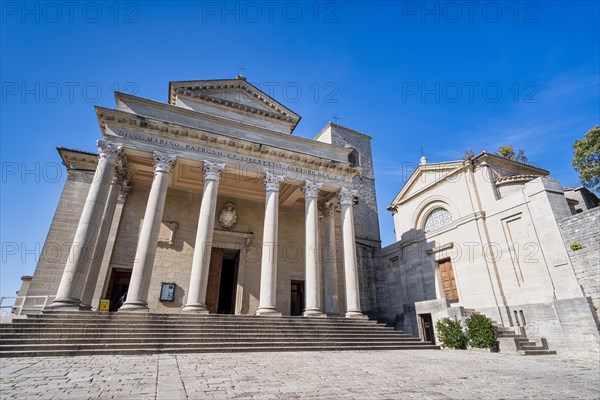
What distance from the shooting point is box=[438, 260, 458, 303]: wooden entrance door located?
17281 millimetres

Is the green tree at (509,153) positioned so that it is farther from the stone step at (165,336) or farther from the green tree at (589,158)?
the stone step at (165,336)

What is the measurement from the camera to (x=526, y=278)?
13.7 meters

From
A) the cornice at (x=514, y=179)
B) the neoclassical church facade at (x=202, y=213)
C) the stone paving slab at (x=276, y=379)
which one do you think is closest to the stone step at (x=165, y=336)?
the stone paving slab at (x=276, y=379)

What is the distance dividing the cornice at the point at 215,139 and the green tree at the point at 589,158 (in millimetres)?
15665

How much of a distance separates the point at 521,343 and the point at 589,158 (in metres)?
15.6

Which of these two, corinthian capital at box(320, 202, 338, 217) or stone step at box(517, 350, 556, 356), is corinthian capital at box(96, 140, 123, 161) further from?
stone step at box(517, 350, 556, 356)

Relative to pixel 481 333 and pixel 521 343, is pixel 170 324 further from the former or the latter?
pixel 521 343

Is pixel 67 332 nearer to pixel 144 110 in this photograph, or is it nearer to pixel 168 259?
pixel 168 259

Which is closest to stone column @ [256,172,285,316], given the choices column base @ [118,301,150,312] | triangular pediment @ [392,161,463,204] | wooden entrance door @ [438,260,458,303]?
column base @ [118,301,150,312]

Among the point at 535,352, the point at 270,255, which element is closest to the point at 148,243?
the point at 270,255

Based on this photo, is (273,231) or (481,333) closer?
(481,333)

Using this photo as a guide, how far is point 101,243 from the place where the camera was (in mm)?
A: 12523

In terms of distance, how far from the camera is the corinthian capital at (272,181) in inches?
583

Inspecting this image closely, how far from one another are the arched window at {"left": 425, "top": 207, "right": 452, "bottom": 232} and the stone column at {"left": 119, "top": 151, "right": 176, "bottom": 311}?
1593cm
